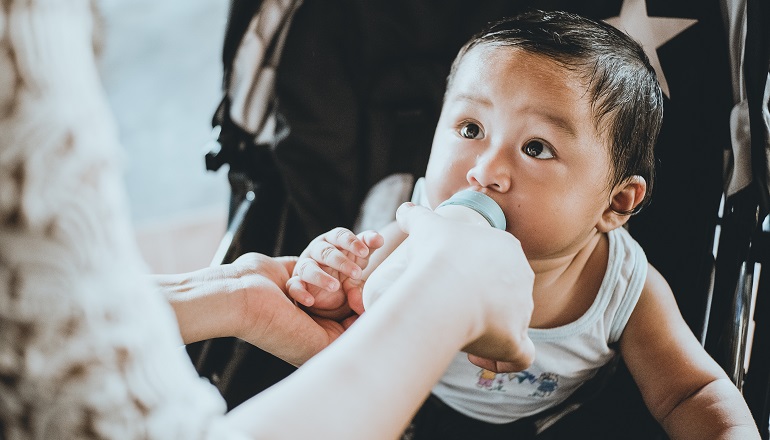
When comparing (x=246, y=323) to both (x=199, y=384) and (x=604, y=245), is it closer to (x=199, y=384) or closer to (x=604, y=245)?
(x=199, y=384)

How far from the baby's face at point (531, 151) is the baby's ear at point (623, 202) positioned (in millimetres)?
63

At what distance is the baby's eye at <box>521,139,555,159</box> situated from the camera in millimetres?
757

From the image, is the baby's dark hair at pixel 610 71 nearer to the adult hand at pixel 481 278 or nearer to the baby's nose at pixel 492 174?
the baby's nose at pixel 492 174

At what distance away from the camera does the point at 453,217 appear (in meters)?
0.64

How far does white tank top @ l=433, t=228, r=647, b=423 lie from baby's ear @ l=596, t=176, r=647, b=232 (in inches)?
2.5

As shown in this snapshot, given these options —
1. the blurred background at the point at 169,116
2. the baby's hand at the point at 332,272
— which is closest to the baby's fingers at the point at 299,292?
the baby's hand at the point at 332,272

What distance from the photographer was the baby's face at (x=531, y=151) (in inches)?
29.2

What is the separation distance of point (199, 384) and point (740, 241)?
2.31ft

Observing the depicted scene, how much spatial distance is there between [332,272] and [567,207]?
276 millimetres

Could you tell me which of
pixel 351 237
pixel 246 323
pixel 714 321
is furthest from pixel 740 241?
pixel 246 323

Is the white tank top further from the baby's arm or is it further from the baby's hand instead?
the baby's hand

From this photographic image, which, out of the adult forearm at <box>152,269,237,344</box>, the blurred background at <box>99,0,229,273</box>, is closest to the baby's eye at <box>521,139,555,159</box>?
the adult forearm at <box>152,269,237,344</box>

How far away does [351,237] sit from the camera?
782 mm

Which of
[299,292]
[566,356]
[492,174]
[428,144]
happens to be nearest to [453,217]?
[492,174]
